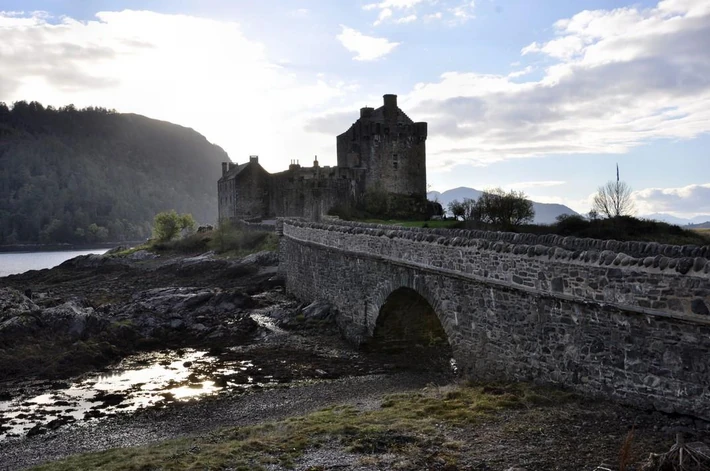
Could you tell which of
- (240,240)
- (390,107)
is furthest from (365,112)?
(240,240)

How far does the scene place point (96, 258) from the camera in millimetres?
57188

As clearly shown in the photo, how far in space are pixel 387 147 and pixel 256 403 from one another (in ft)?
129

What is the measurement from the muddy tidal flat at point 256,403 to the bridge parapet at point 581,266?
1826mm

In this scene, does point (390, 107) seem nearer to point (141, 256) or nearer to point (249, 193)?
point (249, 193)

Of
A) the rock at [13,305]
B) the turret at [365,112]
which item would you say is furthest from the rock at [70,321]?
the turret at [365,112]

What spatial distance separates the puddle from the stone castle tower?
33.5 meters

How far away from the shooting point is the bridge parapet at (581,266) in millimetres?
9000

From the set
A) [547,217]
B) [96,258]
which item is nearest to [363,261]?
[96,258]

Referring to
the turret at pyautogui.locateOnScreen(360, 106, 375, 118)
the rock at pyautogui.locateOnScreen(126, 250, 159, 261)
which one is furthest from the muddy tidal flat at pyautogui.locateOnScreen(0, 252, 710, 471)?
the rock at pyautogui.locateOnScreen(126, 250, 159, 261)

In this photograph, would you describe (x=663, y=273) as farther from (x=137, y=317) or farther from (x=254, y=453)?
(x=137, y=317)

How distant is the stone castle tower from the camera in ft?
172

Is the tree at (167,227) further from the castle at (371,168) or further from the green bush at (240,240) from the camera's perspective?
the castle at (371,168)

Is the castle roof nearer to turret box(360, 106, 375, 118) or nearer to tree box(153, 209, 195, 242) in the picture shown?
tree box(153, 209, 195, 242)

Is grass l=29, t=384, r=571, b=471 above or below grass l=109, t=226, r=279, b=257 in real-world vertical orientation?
below
